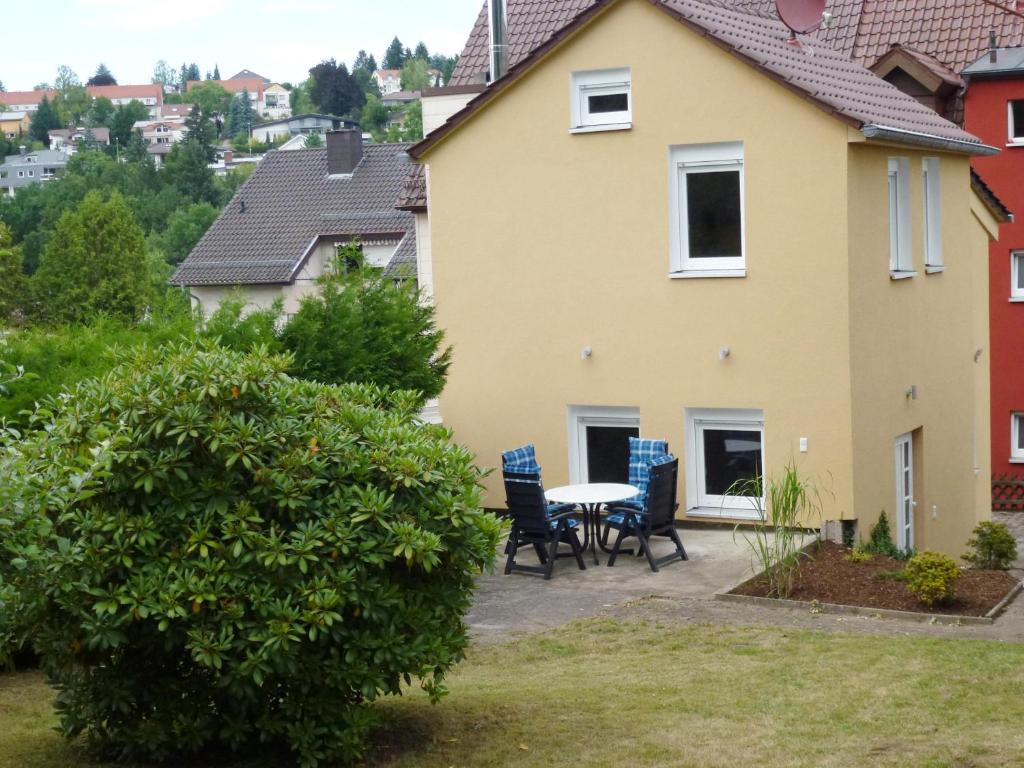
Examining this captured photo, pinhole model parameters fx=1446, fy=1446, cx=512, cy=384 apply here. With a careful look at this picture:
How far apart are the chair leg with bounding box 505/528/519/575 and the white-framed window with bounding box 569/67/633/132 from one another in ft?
18.1

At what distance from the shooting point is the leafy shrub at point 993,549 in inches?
686

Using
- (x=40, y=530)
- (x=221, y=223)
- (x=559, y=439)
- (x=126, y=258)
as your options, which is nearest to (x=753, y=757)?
(x=40, y=530)

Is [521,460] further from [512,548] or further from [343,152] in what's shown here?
[343,152]

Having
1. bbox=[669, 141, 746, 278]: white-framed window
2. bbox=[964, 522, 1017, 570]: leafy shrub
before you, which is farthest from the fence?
bbox=[669, 141, 746, 278]: white-framed window

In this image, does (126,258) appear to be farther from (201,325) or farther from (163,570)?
(163,570)

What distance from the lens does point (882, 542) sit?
17344mm

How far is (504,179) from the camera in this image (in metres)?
18.6

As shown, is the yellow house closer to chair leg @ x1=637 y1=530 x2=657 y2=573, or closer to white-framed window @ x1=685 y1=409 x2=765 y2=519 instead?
white-framed window @ x1=685 y1=409 x2=765 y2=519

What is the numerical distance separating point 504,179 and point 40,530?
12570 mm

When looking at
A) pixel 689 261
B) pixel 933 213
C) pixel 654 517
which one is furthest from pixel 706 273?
pixel 933 213

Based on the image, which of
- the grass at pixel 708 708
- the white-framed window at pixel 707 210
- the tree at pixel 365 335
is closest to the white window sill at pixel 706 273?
the white-framed window at pixel 707 210

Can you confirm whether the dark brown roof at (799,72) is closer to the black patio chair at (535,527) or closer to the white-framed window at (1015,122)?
the black patio chair at (535,527)

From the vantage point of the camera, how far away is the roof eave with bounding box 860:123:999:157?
16516mm

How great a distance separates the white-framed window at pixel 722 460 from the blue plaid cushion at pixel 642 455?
1258 millimetres
